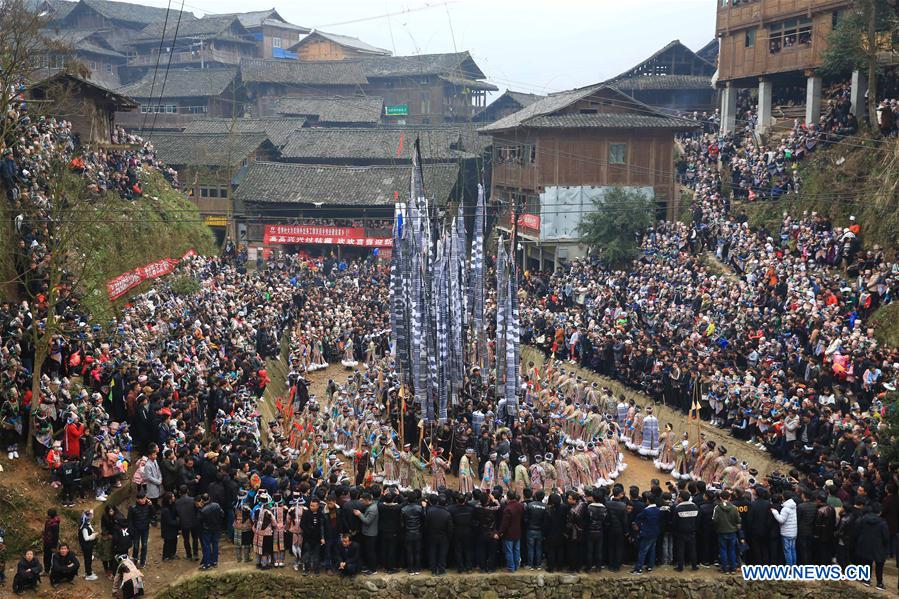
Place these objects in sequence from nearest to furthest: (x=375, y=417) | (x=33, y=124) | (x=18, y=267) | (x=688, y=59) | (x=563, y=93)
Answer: (x=18, y=267)
(x=375, y=417)
(x=33, y=124)
(x=563, y=93)
(x=688, y=59)

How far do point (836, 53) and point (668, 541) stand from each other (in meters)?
22.2

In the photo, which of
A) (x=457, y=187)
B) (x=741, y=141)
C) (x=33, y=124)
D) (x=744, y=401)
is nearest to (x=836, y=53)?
(x=741, y=141)

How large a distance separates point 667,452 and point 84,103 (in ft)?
77.3

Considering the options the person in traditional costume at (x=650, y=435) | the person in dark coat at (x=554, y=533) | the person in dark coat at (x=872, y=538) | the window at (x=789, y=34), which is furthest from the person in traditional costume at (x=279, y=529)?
the window at (x=789, y=34)

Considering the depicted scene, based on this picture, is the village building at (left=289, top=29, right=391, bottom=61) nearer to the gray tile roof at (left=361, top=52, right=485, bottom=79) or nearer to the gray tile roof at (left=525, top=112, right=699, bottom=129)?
the gray tile roof at (left=361, top=52, right=485, bottom=79)

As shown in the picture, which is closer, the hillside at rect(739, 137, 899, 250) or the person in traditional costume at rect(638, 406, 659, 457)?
the person in traditional costume at rect(638, 406, 659, 457)

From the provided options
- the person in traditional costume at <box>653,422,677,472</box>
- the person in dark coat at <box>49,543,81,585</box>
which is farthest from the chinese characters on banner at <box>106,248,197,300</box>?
the person in traditional costume at <box>653,422,677,472</box>

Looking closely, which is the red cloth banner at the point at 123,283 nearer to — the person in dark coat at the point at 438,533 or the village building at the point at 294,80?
the person in dark coat at the point at 438,533

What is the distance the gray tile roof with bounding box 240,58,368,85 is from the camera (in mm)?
60844

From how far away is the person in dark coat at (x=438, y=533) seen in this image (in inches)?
568

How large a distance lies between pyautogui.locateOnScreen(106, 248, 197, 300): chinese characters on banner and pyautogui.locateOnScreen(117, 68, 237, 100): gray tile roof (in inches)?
1111

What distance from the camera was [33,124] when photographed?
24.0 meters

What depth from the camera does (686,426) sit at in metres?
23.2

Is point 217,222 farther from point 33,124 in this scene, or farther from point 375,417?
point 375,417
